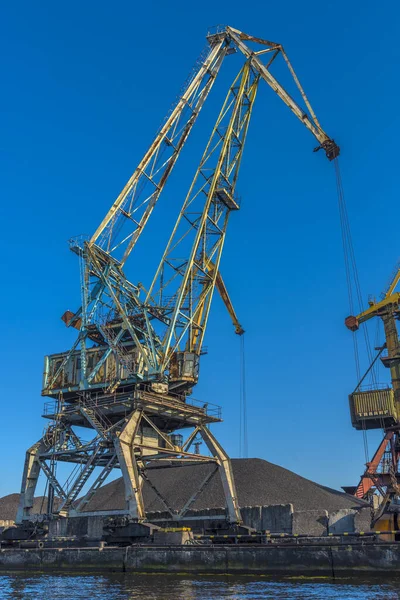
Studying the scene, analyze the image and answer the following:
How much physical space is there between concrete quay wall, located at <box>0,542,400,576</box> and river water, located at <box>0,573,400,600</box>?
55 cm

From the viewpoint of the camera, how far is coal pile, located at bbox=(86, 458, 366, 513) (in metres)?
48.5

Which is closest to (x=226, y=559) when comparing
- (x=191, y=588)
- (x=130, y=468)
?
(x=191, y=588)

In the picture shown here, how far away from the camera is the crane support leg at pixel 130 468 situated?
2833 centimetres

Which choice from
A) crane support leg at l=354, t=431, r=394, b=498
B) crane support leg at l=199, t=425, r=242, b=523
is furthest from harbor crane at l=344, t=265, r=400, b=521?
crane support leg at l=199, t=425, r=242, b=523

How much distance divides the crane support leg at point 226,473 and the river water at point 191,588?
9939 millimetres

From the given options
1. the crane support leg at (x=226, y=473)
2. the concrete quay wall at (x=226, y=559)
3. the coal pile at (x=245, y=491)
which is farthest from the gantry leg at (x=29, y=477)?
the coal pile at (x=245, y=491)

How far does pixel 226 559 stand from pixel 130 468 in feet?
26.2

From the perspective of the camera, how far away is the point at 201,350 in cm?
3703

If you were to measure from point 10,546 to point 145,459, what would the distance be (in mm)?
8800

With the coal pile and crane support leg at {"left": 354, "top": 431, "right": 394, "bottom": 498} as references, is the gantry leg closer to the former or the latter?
the coal pile

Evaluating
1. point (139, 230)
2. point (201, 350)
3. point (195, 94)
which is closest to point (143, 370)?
point (201, 350)

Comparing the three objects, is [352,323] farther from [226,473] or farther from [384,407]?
[226,473]

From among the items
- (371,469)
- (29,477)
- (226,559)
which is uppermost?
(371,469)

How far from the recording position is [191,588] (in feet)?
64.3
